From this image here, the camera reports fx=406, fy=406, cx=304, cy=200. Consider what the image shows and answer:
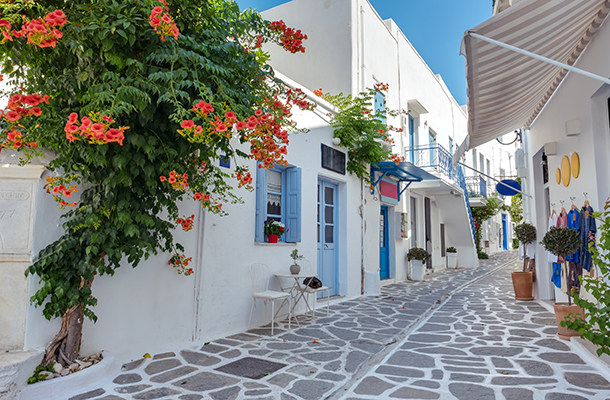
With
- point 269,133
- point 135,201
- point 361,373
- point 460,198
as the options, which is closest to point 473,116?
point 269,133

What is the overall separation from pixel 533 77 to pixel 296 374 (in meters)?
4.46

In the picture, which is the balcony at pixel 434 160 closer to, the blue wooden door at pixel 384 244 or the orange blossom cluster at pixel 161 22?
the blue wooden door at pixel 384 244

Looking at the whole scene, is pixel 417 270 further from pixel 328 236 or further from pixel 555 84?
pixel 555 84

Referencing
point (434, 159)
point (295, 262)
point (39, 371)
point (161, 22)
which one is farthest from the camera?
point (434, 159)

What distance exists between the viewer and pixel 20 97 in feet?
9.45

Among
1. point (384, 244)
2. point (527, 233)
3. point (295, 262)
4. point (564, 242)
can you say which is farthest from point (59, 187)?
point (384, 244)

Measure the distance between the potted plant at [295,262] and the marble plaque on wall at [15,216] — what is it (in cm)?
340

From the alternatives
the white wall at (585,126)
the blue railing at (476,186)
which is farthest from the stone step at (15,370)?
the blue railing at (476,186)

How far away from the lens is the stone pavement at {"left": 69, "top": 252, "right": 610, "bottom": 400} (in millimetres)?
3334

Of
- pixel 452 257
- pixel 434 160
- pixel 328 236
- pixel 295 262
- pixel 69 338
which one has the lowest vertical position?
pixel 69 338

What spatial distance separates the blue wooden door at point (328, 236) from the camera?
7539 mm

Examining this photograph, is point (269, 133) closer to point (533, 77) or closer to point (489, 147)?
point (533, 77)

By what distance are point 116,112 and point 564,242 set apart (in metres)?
4.98

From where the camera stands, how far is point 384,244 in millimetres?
10828
